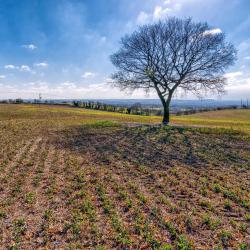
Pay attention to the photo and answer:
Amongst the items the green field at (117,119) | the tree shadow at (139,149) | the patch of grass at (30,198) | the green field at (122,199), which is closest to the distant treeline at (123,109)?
the green field at (117,119)

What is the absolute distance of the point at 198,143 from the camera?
46.4ft

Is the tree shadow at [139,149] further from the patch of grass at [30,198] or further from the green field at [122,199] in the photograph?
the patch of grass at [30,198]

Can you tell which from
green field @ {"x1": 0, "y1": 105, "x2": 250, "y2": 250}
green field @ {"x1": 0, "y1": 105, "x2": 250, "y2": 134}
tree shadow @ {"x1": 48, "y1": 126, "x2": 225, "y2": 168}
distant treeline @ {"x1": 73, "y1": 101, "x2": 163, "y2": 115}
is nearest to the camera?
green field @ {"x1": 0, "y1": 105, "x2": 250, "y2": 250}

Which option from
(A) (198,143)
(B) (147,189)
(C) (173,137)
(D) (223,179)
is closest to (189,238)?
(B) (147,189)

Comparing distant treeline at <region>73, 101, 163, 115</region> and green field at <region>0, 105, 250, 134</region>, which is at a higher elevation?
distant treeline at <region>73, 101, 163, 115</region>

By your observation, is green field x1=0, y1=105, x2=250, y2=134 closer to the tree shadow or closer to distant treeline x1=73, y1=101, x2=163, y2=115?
the tree shadow

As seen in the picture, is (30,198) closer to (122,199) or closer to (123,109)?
(122,199)

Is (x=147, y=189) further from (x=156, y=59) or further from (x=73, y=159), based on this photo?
(x=156, y=59)

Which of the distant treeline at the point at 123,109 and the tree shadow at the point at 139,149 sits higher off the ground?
the distant treeline at the point at 123,109

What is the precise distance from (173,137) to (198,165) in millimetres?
6781

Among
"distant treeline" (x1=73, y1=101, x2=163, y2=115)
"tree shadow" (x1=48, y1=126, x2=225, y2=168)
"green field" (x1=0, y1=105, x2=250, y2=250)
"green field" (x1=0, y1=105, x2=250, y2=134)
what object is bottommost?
"green field" (x1=0, y1=105, x2=250, y2=250)

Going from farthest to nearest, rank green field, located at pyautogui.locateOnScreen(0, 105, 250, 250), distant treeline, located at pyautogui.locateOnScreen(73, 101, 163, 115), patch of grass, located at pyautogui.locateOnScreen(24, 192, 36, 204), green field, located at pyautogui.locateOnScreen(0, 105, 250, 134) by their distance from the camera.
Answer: distant treeline, located at pyautogui.locateOnScreen(73, 101, 163, 115) < green field, located at pyautogui.locateOnScreen(0, 105, 250, 134) < patch of grass, located at pyautogui.locateOnScreen(24, 192, 36, 204) < green field, located at pyautogui.locateOnScreen(0, 105, 250, 250)

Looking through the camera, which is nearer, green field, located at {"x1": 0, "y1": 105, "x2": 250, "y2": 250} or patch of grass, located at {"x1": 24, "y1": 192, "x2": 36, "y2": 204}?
green field, located at {"x1": 0, "y1": 105, "x2": 250, "y2": 250}

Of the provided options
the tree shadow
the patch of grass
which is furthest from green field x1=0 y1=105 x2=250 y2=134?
the patch of grass
